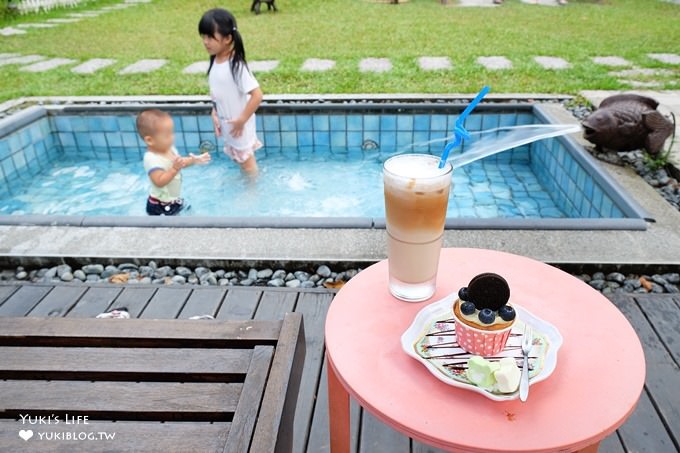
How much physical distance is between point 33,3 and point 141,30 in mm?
4635

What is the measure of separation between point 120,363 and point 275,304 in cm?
111

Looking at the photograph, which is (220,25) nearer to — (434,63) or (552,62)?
(434,63)

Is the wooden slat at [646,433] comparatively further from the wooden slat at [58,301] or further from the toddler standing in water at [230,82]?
the toddler standing in water at [230,82]

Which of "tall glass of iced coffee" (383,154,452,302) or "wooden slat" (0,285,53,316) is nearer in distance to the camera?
"tall glass of iced coffee" (383,154,452,302)

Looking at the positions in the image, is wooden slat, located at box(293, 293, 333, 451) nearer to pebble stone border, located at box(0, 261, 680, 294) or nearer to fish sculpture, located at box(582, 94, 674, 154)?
pebble stone border, located at box(0, 261, 680, 294)

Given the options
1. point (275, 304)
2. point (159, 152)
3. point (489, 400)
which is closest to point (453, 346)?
point (489, 400)

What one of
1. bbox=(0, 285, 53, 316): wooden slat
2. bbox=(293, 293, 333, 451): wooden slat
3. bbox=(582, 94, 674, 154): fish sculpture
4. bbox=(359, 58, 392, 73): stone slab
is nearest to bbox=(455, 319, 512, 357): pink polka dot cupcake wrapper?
bbox=(293, 293, 333, 451): wooden slat

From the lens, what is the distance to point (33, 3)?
12445 mm

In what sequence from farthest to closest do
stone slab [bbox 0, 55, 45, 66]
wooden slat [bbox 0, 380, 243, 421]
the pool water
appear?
1. stone slab [bbox 0, 55, 45, 66]
2. the pool water
3. wooden slat [bbox 0, 380, 243, 421]

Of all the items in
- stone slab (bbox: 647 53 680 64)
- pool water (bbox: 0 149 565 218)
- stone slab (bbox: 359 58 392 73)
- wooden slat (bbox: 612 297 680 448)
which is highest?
stone slab (bbox: 359 58 392 73)

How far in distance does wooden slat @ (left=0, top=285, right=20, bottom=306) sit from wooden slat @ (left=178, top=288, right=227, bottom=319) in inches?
35.5

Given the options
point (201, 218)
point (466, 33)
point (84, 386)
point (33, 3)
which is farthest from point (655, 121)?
point (33, 3)

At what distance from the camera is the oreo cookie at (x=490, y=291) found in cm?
101

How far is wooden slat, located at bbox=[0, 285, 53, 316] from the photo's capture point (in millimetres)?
2379
